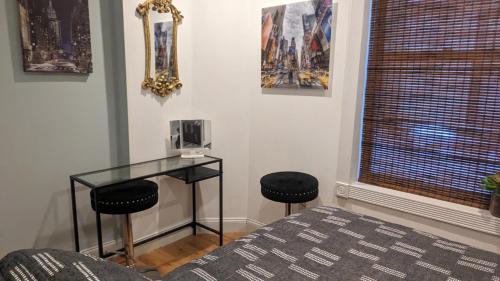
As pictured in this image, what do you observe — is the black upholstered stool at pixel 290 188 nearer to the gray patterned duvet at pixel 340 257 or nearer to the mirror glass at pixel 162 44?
the gray patterned duvet at pixel 340 257

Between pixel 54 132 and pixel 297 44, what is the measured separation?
6.37 ft

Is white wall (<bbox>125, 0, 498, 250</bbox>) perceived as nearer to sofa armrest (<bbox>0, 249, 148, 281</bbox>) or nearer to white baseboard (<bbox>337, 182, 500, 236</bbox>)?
white baseboard (<bbox>337, 182, 500, 236</bbox>)

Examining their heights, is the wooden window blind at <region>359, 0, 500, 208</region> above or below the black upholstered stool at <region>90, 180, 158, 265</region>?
above

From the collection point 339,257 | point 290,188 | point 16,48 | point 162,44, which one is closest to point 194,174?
point 290,188

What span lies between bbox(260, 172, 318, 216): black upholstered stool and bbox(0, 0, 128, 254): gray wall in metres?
1.19

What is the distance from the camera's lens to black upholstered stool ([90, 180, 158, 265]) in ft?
7.13

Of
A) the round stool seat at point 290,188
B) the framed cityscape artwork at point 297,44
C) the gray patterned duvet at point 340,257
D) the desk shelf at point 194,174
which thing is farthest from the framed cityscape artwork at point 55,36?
the gray patterned duvet at point 340,257

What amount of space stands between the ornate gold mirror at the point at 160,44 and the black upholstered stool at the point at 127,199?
2.65 ft

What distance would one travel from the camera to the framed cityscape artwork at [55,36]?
2.19 m

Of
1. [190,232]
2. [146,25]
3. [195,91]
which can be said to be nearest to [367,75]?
[195,91]

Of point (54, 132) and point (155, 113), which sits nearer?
point (54, 132)

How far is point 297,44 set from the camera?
2768 millimetres

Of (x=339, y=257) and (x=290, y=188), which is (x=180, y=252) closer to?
(x=290, y=188)

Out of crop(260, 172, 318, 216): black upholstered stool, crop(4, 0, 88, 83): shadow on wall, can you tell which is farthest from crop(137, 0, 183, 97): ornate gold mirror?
crop(260, 172, 318, 216): black upholstered stool
